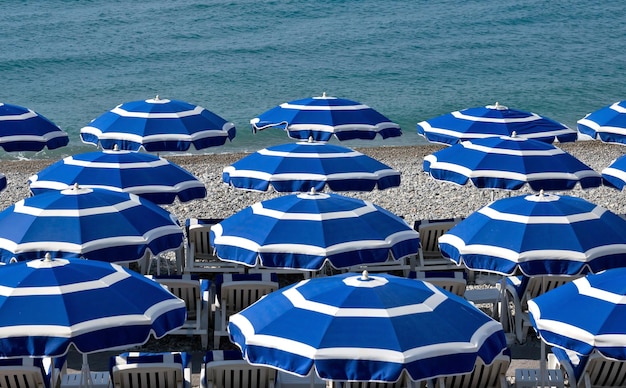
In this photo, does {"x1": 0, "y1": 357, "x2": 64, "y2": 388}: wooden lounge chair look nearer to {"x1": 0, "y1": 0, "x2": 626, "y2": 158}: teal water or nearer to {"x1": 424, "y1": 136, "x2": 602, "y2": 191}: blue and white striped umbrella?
{"x1": 424, "y1": 136, "x2": 602, "y2": 191}: blue and white striped umbrella

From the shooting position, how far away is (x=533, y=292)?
909 cm

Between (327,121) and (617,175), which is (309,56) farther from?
(617,175)

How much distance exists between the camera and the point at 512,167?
410 inches

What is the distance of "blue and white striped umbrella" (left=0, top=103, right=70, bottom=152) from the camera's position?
1174 cm

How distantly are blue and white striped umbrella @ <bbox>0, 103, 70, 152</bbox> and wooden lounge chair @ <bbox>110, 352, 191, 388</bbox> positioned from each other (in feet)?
18.1

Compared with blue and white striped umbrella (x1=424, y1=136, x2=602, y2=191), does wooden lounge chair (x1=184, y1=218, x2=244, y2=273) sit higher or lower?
lower

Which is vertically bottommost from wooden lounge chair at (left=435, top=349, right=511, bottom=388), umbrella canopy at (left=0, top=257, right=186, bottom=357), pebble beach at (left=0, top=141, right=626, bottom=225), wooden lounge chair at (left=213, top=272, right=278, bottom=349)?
pebble beach at (left=0, top=141, right=626, bottom=225)

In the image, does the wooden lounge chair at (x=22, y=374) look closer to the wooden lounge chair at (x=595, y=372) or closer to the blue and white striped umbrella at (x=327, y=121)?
the wooden lounge chair at (x=595, y=372)

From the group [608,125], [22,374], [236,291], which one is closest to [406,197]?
[608,125]

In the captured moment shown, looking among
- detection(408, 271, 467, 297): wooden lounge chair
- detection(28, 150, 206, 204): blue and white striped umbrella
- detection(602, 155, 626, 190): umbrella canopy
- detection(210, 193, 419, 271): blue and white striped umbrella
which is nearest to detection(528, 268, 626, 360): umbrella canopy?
detection(210, 193, 419, 271): blue and white striped umbrella

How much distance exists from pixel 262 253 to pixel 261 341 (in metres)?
2.11

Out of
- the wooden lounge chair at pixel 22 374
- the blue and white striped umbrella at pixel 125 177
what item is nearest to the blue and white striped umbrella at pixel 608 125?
the blue and white striped umbrella at pixel 125 177

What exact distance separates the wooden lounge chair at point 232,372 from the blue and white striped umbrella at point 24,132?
563 centimetres

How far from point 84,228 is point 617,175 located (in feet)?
18.6
